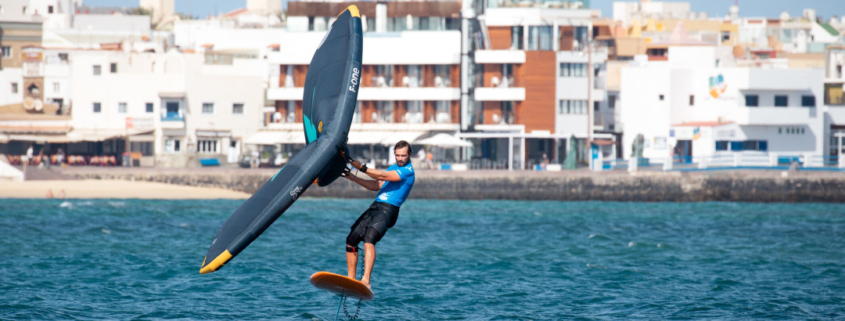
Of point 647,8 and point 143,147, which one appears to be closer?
point 143,147

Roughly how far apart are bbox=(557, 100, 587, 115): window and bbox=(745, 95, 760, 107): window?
1160 cm

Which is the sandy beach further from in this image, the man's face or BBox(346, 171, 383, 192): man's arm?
the man's face

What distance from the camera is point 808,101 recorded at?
72.7 m

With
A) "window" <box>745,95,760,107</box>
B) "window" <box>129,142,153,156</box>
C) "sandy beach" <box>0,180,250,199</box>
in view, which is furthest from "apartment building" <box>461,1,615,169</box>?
"window" <box>129,142,153,156</box>

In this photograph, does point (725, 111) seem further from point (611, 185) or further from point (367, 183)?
point (367, 183)

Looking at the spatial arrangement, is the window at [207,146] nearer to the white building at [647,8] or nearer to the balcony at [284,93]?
the balcony at [284,93]

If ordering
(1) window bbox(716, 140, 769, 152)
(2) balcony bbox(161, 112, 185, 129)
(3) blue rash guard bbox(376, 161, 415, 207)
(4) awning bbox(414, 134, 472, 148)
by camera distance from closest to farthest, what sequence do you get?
(3) blue rash guard bbox(376, 161, 415, 207) → (4) awning bbox(414, 134, 472, 148) → (2) balcony bbox(161, 112, 185, 129) → (1) window bbox(716, 140, 769, 152)

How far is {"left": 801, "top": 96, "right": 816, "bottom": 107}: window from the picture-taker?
238 feet

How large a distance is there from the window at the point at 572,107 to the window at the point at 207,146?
77.8 feet

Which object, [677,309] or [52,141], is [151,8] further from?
[677,309]

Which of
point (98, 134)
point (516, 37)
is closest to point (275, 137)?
point (98, 134)

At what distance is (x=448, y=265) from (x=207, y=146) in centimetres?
4471

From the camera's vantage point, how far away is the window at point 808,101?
72.6 metres

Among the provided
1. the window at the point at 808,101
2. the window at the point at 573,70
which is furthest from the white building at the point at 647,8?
the window at the point at 573,70
